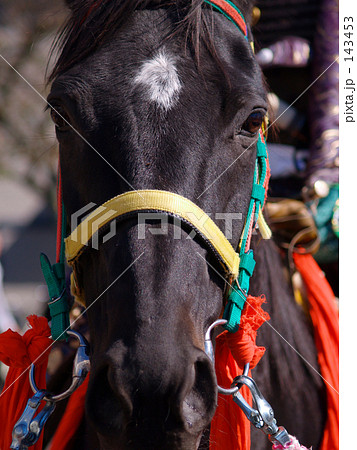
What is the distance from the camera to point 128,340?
1.31m

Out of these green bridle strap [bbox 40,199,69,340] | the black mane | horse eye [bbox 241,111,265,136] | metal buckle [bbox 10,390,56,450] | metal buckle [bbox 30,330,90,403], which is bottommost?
metal buckle [bbox 10,390,56,450]

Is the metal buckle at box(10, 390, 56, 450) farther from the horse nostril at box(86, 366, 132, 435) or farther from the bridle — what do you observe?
the horse nostril at box(86, 366, 132, 435)

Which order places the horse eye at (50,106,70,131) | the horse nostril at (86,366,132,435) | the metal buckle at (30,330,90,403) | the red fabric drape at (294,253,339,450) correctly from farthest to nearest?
1. the red fabric drape at (294,253,339,450)
2. the horse eye at (50,106,70,131)
3. the metal buckle at (30,330,90,403)
4. the horse nostril at (86,366,132,435)

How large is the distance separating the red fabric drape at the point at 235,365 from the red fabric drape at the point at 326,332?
0.48 metres

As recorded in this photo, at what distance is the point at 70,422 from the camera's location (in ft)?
6.55

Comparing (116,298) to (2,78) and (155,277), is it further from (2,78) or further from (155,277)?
(2,78)

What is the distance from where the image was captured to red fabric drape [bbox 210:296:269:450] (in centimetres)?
173

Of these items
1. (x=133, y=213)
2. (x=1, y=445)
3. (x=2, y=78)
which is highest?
(x=2, y=78)

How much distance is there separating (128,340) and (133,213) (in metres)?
0.36

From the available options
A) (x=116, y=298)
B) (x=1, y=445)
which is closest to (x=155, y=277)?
(x=116, y=298)

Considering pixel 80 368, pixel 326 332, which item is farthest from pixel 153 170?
pixel 326 332

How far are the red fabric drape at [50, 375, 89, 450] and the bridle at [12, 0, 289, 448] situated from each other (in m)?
0.28

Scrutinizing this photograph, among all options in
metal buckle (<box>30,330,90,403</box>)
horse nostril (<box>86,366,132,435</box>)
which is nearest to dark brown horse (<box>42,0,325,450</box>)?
horse nostril (<box>86,366,132,435</box>)

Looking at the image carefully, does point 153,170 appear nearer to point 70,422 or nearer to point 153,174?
point 153,174
